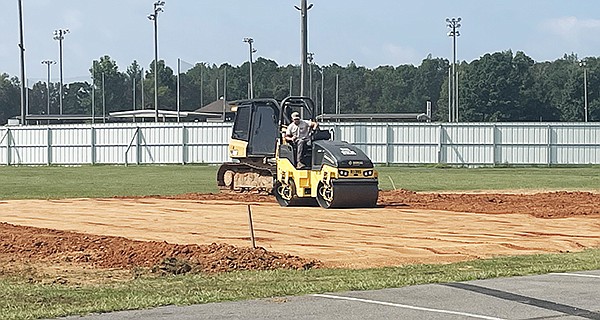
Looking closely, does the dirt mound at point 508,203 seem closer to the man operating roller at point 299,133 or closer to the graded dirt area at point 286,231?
the graded dirt area at point 286,231

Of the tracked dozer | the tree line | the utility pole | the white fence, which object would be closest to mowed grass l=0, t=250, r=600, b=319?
the tracked dozer

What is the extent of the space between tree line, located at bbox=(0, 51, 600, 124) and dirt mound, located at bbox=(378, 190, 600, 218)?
86035 mm

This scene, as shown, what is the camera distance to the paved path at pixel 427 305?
1044 cm

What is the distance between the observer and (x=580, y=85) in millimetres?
121500

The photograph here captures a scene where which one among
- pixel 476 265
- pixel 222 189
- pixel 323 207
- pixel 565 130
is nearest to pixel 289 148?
pixel 323 207

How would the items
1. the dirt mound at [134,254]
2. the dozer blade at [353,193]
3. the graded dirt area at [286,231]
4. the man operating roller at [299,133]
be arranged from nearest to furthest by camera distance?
the dirt mound at [134,254] → the graded dirt area at [286,231] → the dozer blade at [353,193] → the man operating roller at [299,133]

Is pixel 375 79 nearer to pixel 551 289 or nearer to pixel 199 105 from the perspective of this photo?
pixel 199 105

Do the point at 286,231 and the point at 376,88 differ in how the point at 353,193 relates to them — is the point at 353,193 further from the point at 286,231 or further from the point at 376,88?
the point at 376,88

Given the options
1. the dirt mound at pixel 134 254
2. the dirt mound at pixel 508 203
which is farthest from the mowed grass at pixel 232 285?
the dirt mound at pixel 508 203

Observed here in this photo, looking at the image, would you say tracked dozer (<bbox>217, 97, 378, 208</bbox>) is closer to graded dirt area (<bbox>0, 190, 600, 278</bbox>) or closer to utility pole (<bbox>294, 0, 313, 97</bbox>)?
graded dirt area (<bbox>0, 190, 600, 278</bbox>)

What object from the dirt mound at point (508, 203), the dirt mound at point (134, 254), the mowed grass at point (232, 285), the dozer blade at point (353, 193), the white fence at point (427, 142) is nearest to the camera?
the mowed grass at point (232, 285)

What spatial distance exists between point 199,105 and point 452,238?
130590 mm

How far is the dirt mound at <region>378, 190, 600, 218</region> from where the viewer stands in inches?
1006

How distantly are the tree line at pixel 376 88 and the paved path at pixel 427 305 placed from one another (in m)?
106
